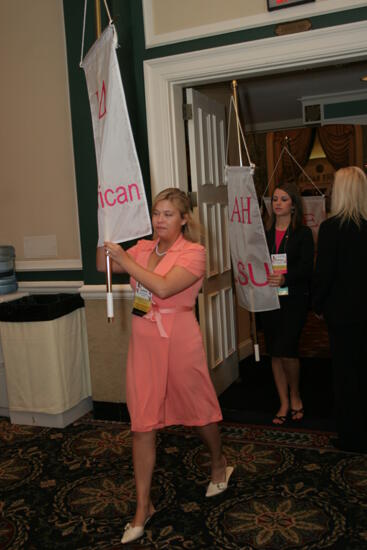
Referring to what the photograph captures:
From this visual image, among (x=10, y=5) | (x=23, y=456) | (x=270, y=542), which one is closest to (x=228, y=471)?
(x=270, y=542)

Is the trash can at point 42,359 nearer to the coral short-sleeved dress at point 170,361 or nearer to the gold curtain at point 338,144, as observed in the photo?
the coral short-sleeved dress at point 170,361

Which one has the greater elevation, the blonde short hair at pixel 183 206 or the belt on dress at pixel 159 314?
the blonde short hair at pixel 183 206

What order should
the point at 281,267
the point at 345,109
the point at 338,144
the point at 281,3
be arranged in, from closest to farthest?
the point at 281,3, the point at 281,267, the point at 345,109, the point at 338,144

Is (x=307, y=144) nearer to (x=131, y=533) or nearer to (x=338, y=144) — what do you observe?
(x=338, y=144)

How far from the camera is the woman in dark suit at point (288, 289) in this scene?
11.7 ft

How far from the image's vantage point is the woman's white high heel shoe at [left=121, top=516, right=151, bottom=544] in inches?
91.5

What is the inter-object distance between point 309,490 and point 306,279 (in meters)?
1.36

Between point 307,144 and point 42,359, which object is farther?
point 307,144

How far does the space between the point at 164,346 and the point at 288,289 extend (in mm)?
1403

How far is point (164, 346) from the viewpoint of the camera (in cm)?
240

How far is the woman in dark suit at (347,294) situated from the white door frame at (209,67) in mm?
693

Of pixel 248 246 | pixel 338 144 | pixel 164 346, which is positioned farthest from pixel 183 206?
pixel 338 144

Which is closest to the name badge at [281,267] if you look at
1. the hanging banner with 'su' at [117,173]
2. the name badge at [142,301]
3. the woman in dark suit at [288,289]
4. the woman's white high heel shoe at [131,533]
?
the woman in dark suit at [288,289]

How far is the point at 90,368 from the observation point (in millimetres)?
3887
